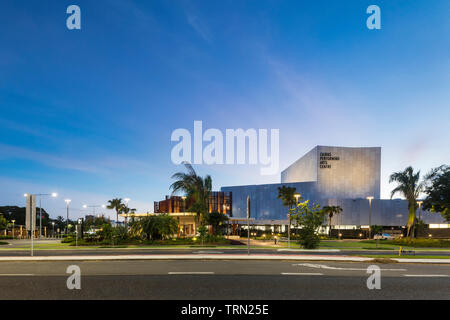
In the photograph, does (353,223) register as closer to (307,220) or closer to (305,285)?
(307,220)

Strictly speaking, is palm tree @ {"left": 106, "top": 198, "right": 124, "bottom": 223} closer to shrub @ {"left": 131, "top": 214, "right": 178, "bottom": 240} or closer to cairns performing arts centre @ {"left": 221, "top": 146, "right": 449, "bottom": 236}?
cairns performing arts centre @ {"left": 221, "top": 146, "right": 449, "bottom": 236}

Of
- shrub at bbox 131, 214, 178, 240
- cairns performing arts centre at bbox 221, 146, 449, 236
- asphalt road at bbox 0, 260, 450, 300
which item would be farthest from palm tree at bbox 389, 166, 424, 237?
asphalt road at bbox 0, 260, 450, 300

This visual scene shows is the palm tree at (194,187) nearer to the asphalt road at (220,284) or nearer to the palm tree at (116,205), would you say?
the asphalt road at (220,284)

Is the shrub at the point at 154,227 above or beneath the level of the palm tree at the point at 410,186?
beneath

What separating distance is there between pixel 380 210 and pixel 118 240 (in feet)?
253

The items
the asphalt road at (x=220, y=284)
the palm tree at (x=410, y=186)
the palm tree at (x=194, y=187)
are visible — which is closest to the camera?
the asphalt road at (x=220, y=284)

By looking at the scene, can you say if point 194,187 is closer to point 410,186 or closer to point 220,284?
point 220,284

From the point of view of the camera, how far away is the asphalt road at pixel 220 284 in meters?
7.68

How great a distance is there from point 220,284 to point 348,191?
294ft

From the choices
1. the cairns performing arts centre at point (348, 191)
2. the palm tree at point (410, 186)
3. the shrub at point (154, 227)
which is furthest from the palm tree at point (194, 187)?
the cairns performing arts centre at point (348, 191)

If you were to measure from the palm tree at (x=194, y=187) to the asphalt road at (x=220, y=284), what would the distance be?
22246mm

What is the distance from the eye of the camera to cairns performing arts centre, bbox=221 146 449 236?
273 feet

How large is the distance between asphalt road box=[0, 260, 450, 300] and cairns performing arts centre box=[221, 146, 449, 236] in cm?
7222
